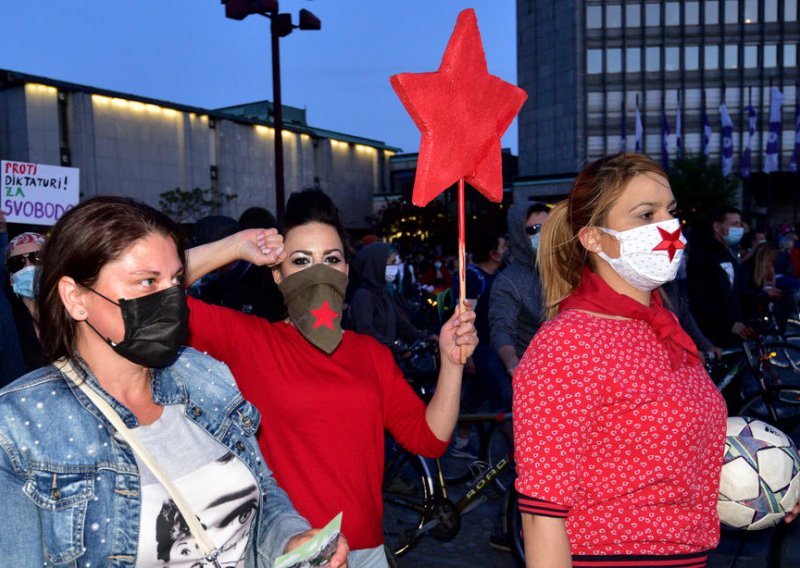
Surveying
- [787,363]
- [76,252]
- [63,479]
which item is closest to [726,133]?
[787,363]

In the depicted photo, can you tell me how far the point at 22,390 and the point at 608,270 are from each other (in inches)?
63.8

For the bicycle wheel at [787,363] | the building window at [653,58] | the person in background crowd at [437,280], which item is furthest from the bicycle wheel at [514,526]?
the building window at [653,58]

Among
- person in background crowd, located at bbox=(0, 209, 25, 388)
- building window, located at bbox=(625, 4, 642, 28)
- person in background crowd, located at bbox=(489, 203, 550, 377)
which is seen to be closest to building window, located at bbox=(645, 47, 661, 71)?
building window, located at bbox=(625, 4, 642, 28)

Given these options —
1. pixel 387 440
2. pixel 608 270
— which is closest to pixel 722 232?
pixel 387 440

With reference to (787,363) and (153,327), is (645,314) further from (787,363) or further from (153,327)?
(787,363)

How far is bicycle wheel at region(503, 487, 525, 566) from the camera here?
4.60m

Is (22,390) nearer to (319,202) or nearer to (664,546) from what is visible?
(319,202)

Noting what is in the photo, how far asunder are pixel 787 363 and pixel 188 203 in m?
35.0

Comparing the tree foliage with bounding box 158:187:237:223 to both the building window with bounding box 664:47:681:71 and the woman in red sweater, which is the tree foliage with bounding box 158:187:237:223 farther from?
the building window with bounding box 664:47:681:71

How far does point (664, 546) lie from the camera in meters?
1.98

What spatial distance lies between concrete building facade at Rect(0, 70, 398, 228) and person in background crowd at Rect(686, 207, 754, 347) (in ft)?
75.4

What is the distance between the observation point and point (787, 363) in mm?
8844

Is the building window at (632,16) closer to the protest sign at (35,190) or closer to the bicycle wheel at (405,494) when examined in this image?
the protest sign at (35,190)

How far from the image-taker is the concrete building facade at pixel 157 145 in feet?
116
